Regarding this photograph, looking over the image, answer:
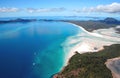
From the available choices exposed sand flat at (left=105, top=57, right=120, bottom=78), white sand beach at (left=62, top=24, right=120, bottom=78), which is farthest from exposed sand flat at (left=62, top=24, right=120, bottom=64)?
exposed sand flat at (left=105, top=57, right=120, bottom=78)

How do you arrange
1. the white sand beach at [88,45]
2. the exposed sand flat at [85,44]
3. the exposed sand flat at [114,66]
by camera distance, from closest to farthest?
the exposed sand flat at [114,66]
the white sand beach at [88,45]
the exposed sand flat at [85,44]

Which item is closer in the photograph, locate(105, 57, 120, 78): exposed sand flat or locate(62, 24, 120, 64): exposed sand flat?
locate(105, 57, 120, 78): exposed sand flat

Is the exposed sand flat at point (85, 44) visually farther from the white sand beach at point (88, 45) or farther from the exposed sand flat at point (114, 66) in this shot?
the exposed sand flat at point (114, 66)

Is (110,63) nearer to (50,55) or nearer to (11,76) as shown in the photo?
(50,55)

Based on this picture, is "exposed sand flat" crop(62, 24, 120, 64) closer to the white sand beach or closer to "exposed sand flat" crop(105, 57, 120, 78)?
the white sand beach

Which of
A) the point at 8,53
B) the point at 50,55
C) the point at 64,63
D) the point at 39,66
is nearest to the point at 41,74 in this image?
the point at 39,66

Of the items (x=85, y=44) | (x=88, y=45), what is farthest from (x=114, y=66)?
(x=85, y=44)

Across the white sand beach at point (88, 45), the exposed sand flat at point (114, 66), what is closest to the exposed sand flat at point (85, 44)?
the white sand beach at point (88, 45)

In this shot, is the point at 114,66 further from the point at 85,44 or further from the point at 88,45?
the point at 85,44
